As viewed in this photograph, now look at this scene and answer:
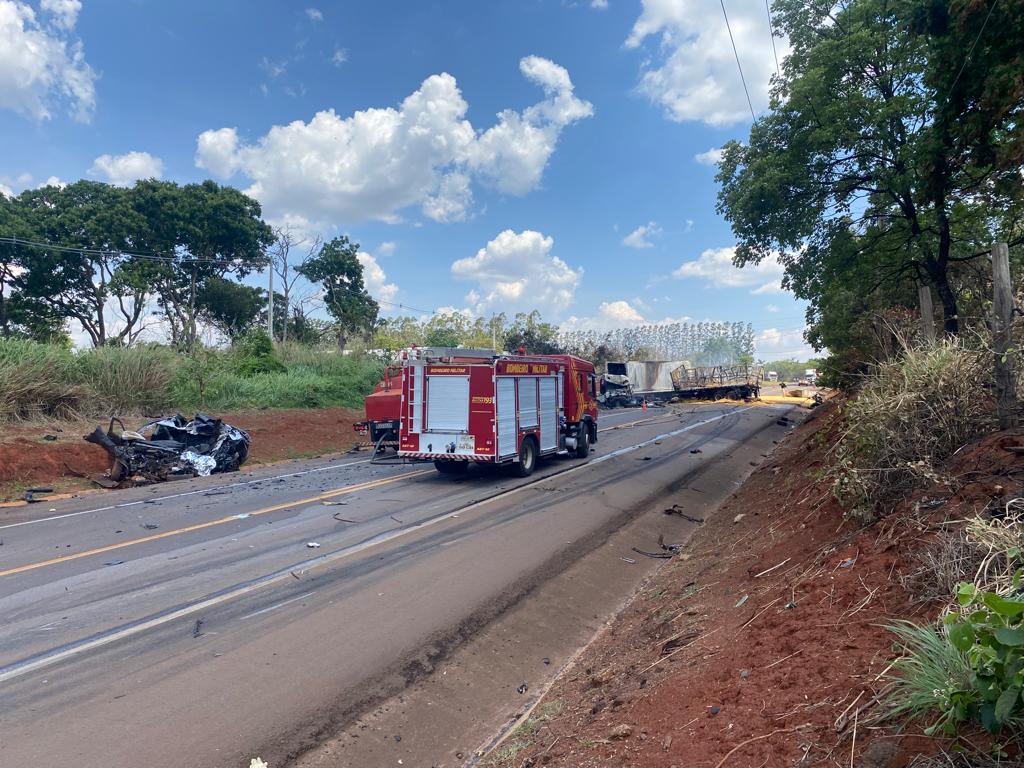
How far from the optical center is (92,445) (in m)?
15.6

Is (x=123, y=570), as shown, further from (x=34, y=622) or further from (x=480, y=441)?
(x=480, y=441)

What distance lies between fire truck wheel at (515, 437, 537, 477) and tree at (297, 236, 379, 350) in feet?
87.1

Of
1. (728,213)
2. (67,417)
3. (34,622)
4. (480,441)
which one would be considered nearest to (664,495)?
(480,441)

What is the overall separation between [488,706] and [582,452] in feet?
41.8

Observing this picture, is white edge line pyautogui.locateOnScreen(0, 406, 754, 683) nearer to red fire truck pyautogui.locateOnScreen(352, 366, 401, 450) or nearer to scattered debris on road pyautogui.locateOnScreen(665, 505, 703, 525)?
scattered debris on road pyautogui.locateOnScreen(665, 505, 703, 525)

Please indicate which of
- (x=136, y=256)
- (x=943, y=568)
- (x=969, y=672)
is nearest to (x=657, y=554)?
(x=943, y=568)

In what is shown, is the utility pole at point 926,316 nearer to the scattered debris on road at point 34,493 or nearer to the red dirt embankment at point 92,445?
the scattered debris on road at point 34,493

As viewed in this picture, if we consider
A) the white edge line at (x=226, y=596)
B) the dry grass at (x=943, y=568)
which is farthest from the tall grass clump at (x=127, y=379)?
the dry grass at (x=943, y=568)

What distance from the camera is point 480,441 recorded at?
1346 cm

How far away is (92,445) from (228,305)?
21.4 meters

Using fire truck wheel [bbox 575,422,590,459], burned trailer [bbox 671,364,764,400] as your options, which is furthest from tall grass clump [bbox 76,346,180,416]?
burned trailer [bbox 671,364,764,400]

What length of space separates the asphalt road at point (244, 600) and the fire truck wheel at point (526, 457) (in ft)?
4.12

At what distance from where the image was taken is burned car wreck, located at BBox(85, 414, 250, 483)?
46.6 feet

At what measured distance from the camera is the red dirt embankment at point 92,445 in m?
13.6
